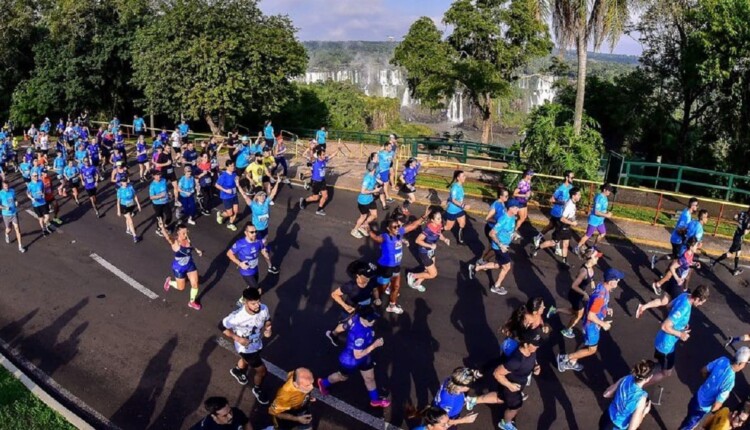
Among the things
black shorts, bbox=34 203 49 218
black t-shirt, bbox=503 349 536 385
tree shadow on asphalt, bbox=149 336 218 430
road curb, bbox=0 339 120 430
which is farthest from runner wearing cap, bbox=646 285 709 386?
black shorts, bbox=34 203 49 218

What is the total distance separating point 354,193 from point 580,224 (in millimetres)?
6897

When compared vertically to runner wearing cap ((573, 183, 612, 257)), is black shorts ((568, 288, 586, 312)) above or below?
below

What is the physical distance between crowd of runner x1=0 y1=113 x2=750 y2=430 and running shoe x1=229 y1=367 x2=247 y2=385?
0.07 feet

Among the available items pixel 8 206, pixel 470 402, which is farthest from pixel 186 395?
pixel 8 206

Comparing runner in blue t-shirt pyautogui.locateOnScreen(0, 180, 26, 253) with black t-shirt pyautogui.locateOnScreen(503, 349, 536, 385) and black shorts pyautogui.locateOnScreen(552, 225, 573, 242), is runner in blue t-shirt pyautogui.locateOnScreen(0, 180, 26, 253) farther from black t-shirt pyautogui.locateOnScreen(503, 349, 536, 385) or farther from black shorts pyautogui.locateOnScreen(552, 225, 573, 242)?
black shorts pyautogui.locateOnScreen(552, 225, 573, 242)

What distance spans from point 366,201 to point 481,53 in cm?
2019

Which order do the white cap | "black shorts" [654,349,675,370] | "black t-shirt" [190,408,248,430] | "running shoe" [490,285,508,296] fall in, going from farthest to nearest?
"running shoe" [490,285,508,296] → "black shorts" [654,349,675,370] → the white cap → "black t-shirt" [190,408,248,430]

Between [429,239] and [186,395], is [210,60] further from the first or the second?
[186,395]

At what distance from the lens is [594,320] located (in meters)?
7.22

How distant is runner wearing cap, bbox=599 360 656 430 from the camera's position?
5.36m

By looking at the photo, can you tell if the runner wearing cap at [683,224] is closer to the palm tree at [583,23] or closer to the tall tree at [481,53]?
the palm tree at [583,23]

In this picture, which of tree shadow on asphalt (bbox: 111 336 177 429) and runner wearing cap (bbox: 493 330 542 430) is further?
tree shadow on asphalt (bbox: 111 336 177 429)

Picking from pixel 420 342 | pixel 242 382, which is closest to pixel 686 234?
pixel 420 342

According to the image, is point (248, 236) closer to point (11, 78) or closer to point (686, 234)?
point (686, 234)
